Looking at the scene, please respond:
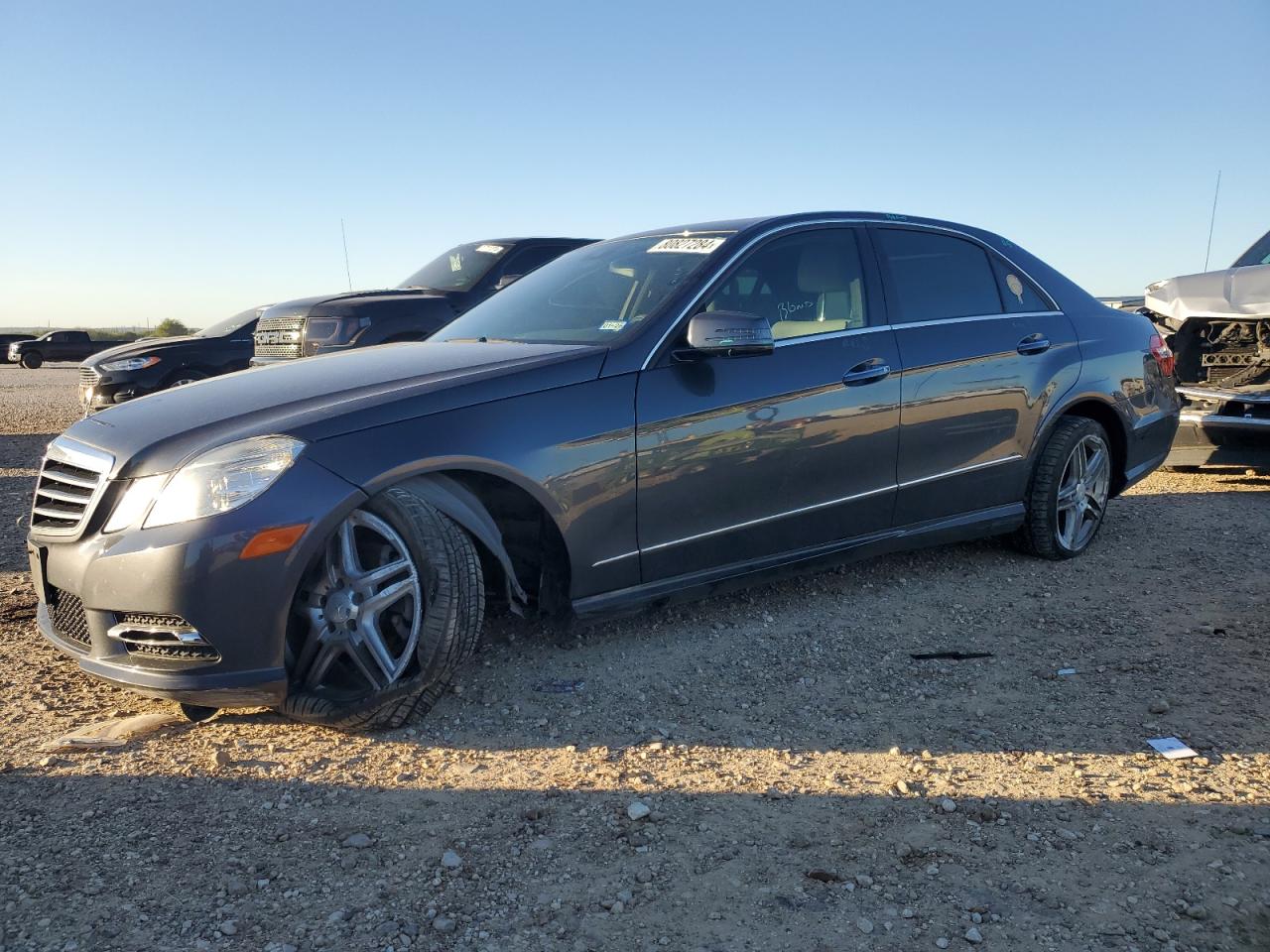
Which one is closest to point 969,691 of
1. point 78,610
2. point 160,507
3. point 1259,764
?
point 1259,764

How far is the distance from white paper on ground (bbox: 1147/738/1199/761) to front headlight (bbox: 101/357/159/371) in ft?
35.4

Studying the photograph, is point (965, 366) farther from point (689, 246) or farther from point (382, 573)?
point (382, 573)

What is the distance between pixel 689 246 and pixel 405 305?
15.4 ft

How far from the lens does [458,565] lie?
3.16m

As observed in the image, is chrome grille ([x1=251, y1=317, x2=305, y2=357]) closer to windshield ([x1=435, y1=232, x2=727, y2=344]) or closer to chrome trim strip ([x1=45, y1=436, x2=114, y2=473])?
windshield ([x1=435, y1=232, x2=727, y2=344])

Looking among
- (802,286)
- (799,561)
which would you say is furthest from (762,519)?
(802,286)

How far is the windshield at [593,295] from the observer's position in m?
3.91

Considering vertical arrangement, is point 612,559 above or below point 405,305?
below

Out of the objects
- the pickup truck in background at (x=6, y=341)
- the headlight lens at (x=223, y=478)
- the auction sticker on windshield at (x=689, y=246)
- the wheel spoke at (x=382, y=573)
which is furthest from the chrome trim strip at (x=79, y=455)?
the pickup truck in background at (x=6, y=341)

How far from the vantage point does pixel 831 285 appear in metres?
4.31

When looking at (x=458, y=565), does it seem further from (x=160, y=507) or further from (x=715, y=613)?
(x=715, y=613)

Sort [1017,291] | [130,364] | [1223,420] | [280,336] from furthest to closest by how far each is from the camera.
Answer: [130,364] < [280,336] < [1223,420] < [1017,291]

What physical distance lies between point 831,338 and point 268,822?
276 centimetres

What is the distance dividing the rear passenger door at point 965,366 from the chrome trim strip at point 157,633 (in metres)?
2.82
